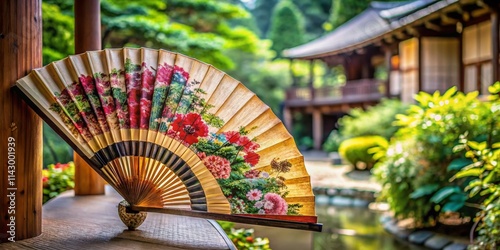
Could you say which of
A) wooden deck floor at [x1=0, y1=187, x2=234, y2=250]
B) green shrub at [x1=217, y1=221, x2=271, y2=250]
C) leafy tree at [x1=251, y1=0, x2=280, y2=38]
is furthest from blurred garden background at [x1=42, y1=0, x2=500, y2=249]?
leafy tree at [x1=251, y1=0, x2=280, y2=38]

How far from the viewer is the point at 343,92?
21.1 metres

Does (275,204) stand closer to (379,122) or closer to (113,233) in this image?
(113,233)

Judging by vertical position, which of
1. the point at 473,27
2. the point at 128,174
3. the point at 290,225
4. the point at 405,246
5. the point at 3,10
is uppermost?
the point at 473,27

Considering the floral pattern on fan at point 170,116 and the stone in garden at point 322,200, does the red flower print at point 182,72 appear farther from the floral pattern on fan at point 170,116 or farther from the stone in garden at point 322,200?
the stone in garden at point 322,200

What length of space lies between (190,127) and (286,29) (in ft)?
93.9

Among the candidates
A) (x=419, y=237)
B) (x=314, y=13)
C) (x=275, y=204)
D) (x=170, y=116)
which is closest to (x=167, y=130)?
(x=170, y=116)

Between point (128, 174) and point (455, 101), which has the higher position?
point (455, 101)

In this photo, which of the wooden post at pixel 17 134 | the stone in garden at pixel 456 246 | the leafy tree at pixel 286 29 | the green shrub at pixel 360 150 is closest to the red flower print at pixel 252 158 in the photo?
the wooden post at pixel 17 134

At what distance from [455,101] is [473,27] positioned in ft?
24.0

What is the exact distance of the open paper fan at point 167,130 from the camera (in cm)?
298

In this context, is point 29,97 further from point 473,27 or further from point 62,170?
point 473,27

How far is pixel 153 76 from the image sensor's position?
3.13 meters

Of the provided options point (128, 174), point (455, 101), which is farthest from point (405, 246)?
point (128, 174)

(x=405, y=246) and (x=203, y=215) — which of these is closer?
(x=203, y=215)
